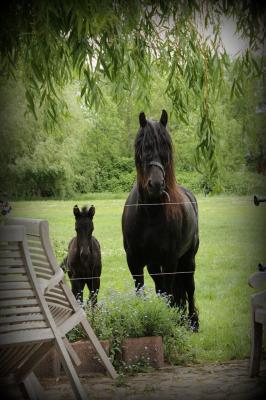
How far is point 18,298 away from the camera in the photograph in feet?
7.95

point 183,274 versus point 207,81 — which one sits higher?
point 207,81

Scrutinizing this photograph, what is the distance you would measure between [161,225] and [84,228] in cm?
42

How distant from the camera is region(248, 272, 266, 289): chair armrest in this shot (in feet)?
10.6

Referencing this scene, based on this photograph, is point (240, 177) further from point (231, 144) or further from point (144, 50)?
point (144, 50)

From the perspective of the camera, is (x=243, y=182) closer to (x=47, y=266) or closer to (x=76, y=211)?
(x=76, y=211)

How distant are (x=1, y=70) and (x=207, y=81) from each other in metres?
1.12

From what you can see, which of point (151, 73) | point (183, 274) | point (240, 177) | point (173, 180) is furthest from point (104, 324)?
point (151, 73)

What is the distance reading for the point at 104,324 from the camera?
3568 millimetres

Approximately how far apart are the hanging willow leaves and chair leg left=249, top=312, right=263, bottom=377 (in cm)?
105

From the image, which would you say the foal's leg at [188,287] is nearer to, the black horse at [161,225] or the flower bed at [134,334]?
the black horse at [161,225]

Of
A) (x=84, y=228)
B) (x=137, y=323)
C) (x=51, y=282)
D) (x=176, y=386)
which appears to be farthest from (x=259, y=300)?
(x=84, y=228)

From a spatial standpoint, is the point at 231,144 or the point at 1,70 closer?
the point at 1,70

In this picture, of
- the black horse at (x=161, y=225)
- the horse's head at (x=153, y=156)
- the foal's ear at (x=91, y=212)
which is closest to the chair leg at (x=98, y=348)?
the black horse at (x=161, y=225)

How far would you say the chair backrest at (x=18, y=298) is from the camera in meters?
2.33
